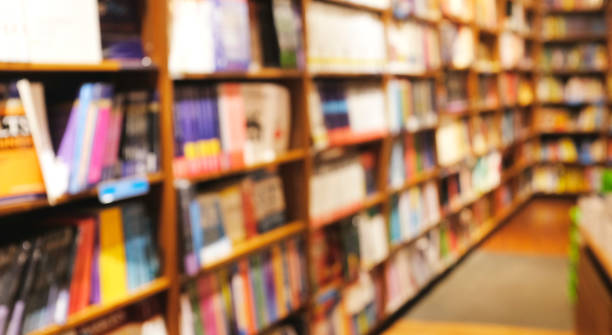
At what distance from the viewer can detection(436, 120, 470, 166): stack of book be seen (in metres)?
4.46

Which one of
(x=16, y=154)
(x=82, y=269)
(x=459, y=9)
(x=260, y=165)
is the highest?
(x=459, y=9)

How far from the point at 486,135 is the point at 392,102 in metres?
2.30

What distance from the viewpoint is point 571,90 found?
24.2ft

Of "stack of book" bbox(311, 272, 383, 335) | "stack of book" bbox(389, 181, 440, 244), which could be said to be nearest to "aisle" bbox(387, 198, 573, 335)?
"stack of book" bbox(311, 272, 383, 335)

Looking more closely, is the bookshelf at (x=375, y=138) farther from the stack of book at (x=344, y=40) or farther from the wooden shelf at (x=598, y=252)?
the wooden shelf at (x=598, y=252)

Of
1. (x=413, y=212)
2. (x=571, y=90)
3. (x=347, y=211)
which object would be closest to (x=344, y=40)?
(x=347, y=211)

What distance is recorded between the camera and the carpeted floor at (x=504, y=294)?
3.78 meters

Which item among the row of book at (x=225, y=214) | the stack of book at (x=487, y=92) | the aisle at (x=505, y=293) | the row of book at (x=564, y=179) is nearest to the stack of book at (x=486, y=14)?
the stack of book at (x=487, y=92)

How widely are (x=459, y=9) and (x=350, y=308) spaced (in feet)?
8.86

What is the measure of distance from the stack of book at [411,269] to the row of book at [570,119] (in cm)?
384

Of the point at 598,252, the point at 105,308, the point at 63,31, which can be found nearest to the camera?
the point at 63,31

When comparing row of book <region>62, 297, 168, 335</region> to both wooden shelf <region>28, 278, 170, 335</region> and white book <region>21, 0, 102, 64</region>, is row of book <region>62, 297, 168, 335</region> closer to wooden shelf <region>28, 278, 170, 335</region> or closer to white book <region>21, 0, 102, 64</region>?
wooden shelf <region>28, 278, 170, 335</region>

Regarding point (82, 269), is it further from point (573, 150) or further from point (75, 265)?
point (573, 150)

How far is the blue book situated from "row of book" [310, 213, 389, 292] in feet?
4.38
